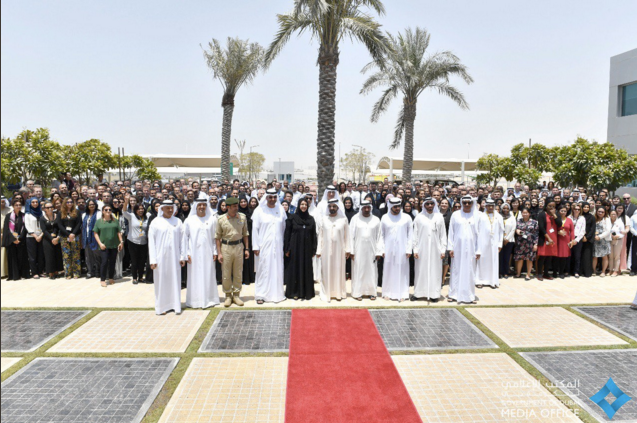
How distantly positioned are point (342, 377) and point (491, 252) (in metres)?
5.00

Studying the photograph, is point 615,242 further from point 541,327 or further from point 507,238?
point 541,327

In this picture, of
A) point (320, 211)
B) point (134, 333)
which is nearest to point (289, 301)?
point (320, 211)

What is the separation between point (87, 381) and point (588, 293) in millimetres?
8369

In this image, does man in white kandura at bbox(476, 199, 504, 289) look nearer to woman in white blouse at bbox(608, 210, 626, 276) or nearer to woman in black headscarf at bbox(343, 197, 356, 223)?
woman in black headscarf at bbox(343, 197, 356, 223)

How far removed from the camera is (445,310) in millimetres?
7066

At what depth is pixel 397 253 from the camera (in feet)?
25.0

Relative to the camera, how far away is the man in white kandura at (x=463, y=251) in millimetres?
7461

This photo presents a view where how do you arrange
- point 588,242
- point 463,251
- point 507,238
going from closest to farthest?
point 463,251 → point 507,238 → point 588,242

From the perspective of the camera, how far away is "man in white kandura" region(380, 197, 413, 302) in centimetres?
759

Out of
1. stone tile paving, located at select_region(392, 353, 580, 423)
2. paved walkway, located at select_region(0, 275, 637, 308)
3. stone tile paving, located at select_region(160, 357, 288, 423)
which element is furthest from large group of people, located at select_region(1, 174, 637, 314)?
stone tile paving, located at select_region(392, 353, 580, 423)

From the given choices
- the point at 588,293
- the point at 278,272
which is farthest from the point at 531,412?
the point at 588,293

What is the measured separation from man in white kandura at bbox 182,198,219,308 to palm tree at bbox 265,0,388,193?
23.1 ft

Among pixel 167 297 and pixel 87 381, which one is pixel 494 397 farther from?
pixel 167 297

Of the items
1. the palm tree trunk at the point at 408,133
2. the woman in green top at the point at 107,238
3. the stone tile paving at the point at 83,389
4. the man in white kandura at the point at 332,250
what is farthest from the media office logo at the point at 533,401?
the palm tree trunk at the point at 408,133
